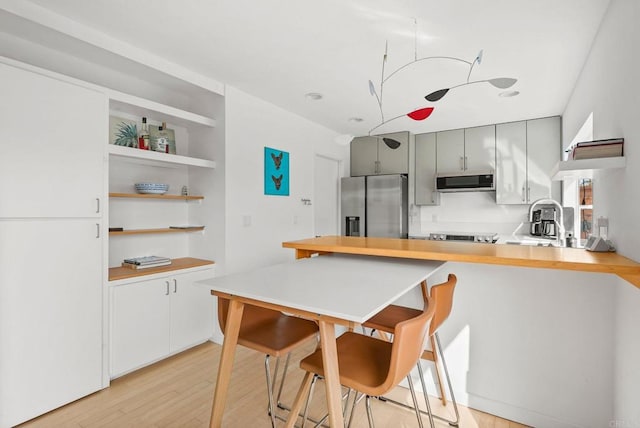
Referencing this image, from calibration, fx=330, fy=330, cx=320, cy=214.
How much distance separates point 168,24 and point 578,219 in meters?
4.26

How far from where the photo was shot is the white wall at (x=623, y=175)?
1.36 meters

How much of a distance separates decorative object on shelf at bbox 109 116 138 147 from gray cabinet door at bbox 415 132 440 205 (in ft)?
12.0

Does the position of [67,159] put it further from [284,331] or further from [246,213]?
[284,331]

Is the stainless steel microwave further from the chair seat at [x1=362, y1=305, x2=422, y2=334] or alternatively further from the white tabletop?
the chair seat at [x1=362, y1=305, x2=422, y2=334]

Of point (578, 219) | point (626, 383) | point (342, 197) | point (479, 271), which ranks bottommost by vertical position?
point (626, 383)

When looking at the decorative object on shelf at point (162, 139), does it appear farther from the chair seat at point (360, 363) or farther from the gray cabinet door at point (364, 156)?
the gray cabinet door at point (364, 156)

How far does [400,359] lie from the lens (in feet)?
3.74

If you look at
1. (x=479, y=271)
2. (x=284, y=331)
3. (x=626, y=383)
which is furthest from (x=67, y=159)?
(x=626, y=383)

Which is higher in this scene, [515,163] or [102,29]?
[102,29]

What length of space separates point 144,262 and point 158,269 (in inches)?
4.6

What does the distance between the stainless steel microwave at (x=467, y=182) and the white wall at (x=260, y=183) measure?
1834mm

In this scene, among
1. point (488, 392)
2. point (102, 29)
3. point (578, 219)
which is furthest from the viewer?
point (578, 219)

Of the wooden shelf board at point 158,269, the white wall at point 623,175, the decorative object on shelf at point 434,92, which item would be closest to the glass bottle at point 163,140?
the wooden shelf board at point 158,269

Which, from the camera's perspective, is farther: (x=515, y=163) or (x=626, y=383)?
(x=515, y=163)
